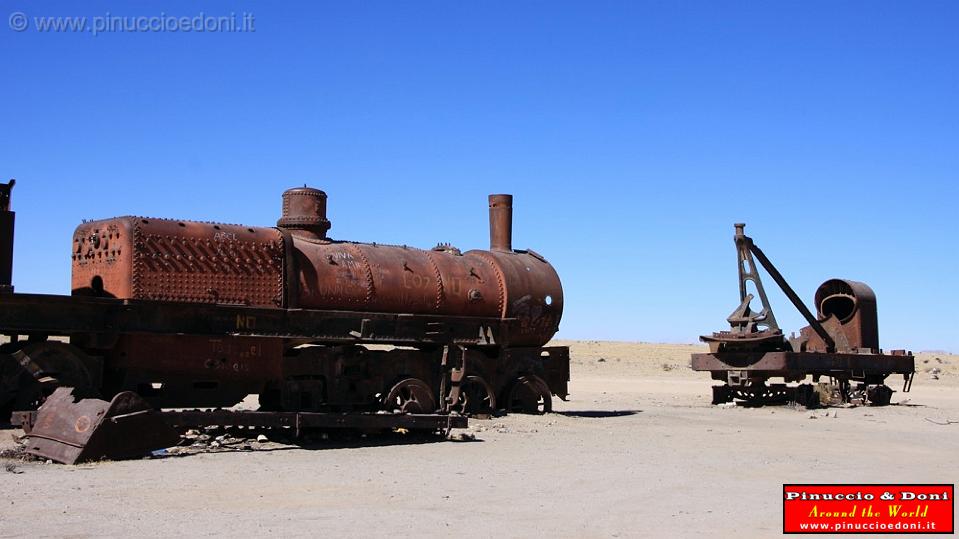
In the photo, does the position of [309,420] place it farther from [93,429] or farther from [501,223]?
[501,223]

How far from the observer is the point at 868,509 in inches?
346

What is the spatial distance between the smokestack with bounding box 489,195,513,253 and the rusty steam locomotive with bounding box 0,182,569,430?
66 centimetres

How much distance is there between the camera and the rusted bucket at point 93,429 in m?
10.8

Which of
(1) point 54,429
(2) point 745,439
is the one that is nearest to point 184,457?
(1) point 54,429

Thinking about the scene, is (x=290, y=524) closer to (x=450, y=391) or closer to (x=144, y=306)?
(x=144, y=306)

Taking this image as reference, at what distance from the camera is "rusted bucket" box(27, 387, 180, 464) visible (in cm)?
1084

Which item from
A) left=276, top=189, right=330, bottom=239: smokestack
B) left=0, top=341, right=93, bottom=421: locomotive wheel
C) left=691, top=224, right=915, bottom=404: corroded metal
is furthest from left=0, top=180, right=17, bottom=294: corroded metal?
left=691, top=224, right=915, bottom=404: corroded metal

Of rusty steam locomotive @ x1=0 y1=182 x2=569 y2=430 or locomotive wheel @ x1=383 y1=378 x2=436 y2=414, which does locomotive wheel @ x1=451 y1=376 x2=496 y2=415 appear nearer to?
rusty steam locomotive @ x1=0 y1=182 x2=569 y2=430

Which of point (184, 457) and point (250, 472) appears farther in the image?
point (184, 457)

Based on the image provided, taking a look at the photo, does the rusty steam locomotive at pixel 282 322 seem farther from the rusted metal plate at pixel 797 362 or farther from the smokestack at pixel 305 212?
the rusted metal plate at pixel 797 362

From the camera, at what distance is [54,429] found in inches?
436

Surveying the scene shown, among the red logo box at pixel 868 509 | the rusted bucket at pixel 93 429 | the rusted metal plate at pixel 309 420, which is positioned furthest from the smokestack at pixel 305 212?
the red logo box at pixel 868 509

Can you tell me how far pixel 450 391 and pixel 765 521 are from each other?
9.11 m

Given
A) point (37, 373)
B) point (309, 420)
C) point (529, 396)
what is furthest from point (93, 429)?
point (529, 396)
